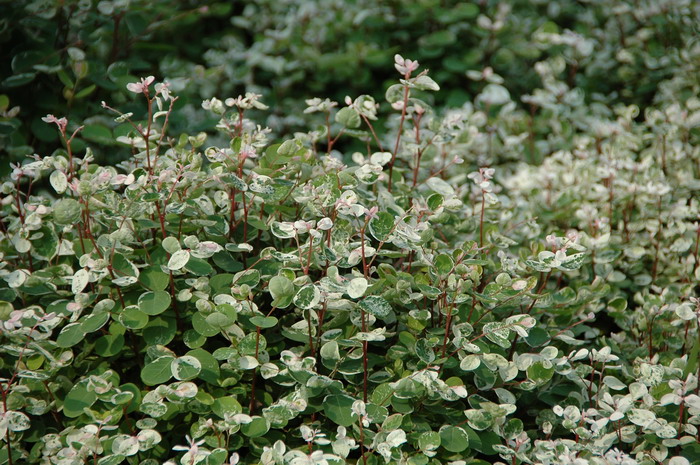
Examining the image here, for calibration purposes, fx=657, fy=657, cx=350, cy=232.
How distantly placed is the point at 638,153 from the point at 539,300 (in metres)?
1.63

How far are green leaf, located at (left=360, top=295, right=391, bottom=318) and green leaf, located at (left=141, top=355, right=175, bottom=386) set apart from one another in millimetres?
466

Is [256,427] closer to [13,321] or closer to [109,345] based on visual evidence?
[109,345]

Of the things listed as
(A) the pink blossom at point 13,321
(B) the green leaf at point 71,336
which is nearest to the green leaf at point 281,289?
(B) the green leaf at point 71,336

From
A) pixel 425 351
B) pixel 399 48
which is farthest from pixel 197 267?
pixel 399 48

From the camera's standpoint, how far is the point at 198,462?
140 centimetres

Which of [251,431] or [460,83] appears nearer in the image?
[251,431]

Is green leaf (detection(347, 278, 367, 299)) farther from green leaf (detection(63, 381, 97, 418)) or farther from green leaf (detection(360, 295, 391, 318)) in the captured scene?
green leaf (detection(63, 381, 97, 418))

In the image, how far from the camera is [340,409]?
152 centimetres

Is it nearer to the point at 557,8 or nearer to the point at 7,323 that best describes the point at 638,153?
the point at 557,8

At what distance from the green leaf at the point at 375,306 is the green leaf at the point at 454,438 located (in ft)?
1.05

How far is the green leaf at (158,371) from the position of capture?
1.49 meters

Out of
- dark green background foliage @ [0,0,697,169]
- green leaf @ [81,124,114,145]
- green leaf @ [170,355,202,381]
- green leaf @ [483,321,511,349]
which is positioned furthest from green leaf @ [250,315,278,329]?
dark green background foliage @ [0,0,697,169]

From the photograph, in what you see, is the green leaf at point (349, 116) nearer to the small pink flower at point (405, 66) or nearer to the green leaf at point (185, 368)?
the small pink flower at point (405, 66)

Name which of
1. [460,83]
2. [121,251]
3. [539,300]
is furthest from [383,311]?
[460,83]
